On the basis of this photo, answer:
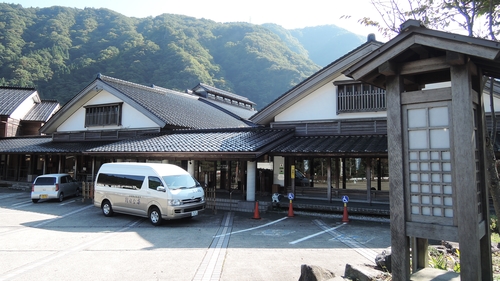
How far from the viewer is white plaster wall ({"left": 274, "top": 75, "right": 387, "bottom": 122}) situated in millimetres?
15020

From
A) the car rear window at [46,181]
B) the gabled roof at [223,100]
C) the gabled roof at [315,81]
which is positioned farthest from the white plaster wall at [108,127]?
the gabled roof at [223,100]

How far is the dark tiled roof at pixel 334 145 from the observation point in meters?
12.3

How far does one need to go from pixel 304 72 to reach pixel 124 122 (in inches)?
1957

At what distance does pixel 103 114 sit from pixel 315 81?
15106mm

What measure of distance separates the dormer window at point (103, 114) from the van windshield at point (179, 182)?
11.4 metres

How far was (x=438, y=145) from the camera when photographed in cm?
459

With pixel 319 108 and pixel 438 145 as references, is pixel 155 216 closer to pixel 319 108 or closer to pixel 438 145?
pixel 319 108

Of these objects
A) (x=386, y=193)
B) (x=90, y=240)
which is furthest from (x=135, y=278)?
(x=386, y=193)

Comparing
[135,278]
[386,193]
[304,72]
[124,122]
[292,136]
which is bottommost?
[135,278]

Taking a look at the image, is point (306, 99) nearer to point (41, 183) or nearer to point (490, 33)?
point (490, 33)

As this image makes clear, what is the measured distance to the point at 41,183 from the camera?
54.1 feet

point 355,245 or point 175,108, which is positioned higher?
point 175,108

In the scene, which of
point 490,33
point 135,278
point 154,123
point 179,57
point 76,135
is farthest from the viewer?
point 179,57

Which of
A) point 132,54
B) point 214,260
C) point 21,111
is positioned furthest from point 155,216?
point 132,54
